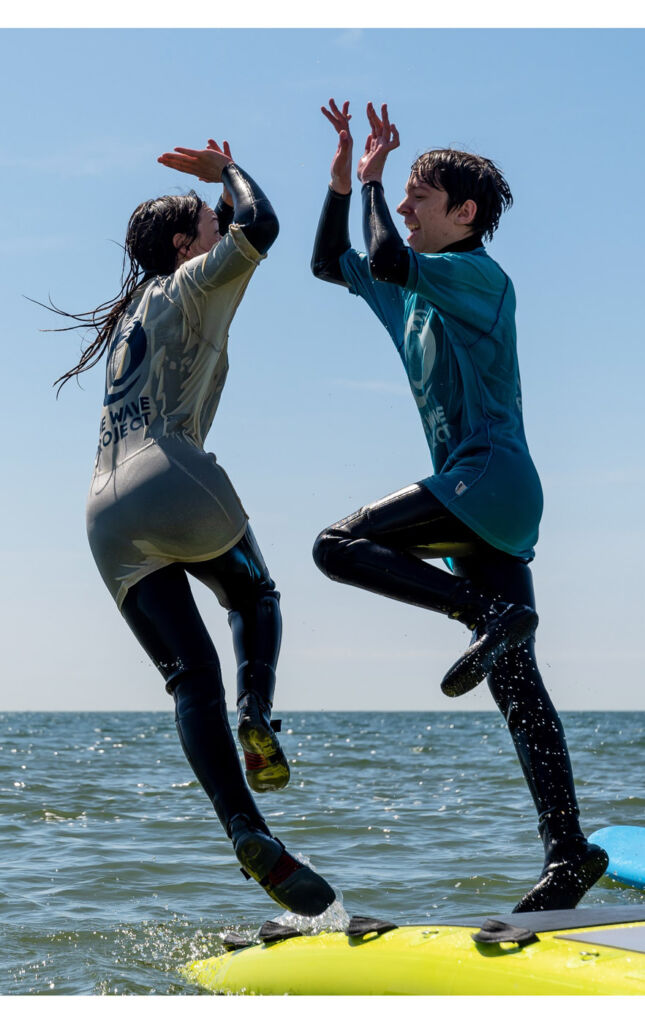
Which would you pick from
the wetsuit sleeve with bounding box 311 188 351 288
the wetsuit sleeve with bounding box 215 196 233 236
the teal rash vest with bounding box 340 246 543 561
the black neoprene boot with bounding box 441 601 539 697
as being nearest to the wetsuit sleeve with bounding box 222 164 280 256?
the wetsuit sleeve with bounding box 215 196 233 236

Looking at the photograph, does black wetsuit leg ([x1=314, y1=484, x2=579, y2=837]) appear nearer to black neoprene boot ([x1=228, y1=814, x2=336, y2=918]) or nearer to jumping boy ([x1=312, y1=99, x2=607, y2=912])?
jumping boy ([x1=312, y1=99, x2=607, y2=912])

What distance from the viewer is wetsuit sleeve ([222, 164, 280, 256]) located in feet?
11.6

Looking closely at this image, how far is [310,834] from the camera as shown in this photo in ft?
28.1

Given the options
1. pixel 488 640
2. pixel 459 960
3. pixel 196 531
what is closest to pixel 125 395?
pixel 196 531

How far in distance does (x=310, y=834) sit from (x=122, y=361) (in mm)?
5583

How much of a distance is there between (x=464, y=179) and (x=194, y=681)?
1938 mm

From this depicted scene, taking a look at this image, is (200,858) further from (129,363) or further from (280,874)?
(129,363)

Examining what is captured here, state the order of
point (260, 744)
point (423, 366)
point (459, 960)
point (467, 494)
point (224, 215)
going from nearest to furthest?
1. point (459, 960)
2. point (260, 744)
3. point (467, 494)
4. point (423, 366)
5. point (224, 215)

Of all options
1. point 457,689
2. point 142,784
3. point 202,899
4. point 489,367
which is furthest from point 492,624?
point 142,784

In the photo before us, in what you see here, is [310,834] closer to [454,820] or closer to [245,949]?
[454,820]

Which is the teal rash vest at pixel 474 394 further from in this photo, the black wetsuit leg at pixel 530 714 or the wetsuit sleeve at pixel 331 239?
the wetsuit sleeve at pixel 331 239

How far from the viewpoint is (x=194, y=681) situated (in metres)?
3.54

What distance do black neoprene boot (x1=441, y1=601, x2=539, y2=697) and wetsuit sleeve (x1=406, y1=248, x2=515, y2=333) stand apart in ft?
3.08

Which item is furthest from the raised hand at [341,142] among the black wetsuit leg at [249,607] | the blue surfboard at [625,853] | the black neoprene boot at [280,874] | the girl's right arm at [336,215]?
the blue surfboard at [625,853]
